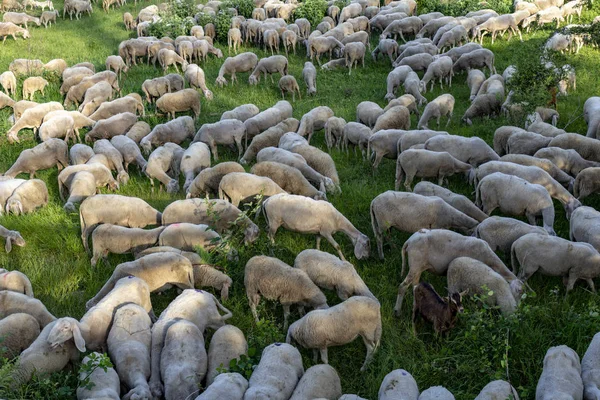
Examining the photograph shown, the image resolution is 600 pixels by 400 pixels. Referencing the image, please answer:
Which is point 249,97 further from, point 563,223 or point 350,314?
point 350,314

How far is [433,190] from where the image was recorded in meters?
9.69

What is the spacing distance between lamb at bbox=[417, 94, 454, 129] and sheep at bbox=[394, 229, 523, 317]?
20.0 feet

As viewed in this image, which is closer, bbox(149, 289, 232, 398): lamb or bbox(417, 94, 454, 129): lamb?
bbox(149, 289, 232, 398): lamb

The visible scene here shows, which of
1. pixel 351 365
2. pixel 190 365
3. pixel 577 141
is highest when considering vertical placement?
pixel 577 141

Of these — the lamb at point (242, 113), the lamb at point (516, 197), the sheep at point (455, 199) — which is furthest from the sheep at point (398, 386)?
the lamb at point (242, 113)

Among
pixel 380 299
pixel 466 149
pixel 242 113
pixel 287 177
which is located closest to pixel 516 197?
pixel 466 149

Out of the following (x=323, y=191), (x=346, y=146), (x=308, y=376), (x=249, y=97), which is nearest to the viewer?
(x=308, y=376)

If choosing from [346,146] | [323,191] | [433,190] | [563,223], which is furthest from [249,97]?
[563,223]

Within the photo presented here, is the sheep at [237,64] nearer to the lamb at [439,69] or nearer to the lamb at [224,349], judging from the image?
the lamb at [439,69]

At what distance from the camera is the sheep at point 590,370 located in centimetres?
549

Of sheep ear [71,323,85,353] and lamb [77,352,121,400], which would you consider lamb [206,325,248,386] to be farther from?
sheep ear [71,323,85,353]

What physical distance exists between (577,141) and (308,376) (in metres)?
8.12

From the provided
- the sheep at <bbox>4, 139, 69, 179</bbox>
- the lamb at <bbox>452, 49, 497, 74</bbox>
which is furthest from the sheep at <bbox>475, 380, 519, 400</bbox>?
the lamb at <bbox>452, 49, 497, 74</bbox>

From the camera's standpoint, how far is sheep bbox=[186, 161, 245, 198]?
34.9 feet
